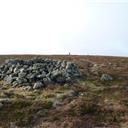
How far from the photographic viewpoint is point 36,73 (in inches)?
1826

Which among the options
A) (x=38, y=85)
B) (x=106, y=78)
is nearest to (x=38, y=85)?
(x=38, y=85)

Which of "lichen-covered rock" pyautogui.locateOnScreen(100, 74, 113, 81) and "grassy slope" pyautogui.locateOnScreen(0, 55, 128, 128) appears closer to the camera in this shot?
"grassy slope" pyautogui.locateOnScreen(0, 55, 128, 128)

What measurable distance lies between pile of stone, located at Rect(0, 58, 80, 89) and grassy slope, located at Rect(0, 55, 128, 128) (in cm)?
132

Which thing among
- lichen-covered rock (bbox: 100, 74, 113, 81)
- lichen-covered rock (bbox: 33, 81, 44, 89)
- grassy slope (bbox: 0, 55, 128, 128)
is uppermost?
lichen-covered rock (bbox: 100, 74, 113, 81)

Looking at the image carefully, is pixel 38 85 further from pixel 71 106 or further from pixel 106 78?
pixel 106 78

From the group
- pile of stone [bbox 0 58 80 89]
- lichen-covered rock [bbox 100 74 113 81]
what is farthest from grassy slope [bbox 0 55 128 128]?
pile of stone [bbox 0 58 80 89]

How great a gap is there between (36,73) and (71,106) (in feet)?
36.2

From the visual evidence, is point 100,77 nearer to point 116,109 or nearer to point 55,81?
point 55,81

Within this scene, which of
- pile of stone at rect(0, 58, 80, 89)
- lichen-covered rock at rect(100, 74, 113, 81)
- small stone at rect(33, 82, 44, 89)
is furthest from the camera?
lichen-covered rock at rect(100, 74, 113, 81)

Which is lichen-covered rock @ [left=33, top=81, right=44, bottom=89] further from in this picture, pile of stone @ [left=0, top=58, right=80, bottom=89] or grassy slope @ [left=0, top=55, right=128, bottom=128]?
grassy slope @ [left=0, top=55, right=128, bottom=128]

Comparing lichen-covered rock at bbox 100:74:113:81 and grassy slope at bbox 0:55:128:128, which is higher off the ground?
lichen-covered rock at bbox 100:74:113:81

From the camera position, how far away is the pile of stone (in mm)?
45000

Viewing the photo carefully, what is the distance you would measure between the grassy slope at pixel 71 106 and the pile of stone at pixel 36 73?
1.32 metres

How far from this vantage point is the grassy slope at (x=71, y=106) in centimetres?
3356
